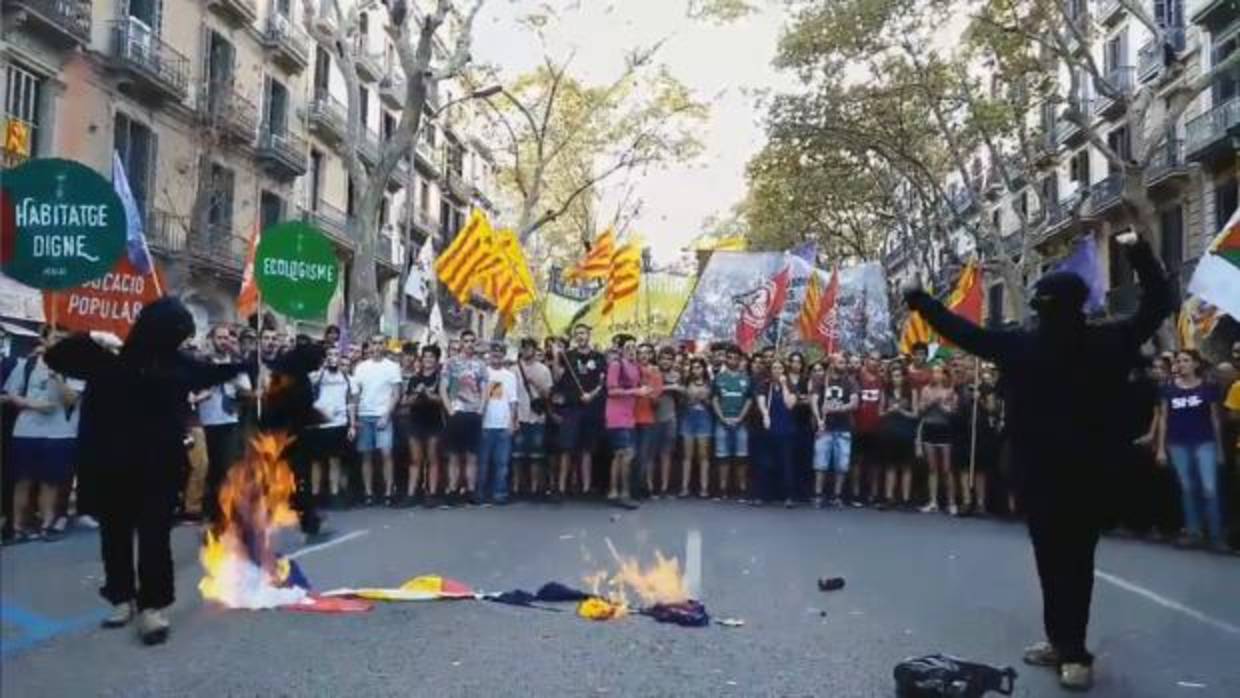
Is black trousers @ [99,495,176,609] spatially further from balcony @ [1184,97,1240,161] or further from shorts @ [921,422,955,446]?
balcony @ [1184,97,1240,161]

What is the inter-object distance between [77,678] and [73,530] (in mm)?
5862

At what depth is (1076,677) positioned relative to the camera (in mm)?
4973

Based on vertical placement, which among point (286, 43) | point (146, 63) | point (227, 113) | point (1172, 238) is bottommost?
point (1172, 238)

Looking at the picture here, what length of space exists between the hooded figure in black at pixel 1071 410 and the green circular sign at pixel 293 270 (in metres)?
7.36

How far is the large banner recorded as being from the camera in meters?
20.4

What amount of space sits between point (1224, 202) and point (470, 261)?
69.1ft

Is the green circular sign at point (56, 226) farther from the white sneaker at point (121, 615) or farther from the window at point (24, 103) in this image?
the window at point (24, 103)

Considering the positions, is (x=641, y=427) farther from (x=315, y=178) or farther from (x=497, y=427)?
(x=315, y=178)

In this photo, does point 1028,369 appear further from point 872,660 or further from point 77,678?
point 77,678

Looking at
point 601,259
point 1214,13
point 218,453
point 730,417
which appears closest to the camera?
point 218,453

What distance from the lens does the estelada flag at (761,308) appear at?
20.4m

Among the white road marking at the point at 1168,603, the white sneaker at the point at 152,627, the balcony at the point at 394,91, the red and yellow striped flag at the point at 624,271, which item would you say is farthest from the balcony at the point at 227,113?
the white road marking at the point at 1168,603

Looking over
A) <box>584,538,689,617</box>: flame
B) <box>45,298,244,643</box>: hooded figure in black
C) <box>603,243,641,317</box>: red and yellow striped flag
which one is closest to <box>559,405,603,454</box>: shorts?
<box>584,538,689,617</box>: flame

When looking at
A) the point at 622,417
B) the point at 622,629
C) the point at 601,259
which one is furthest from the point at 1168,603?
Answer: the point at 601,259
